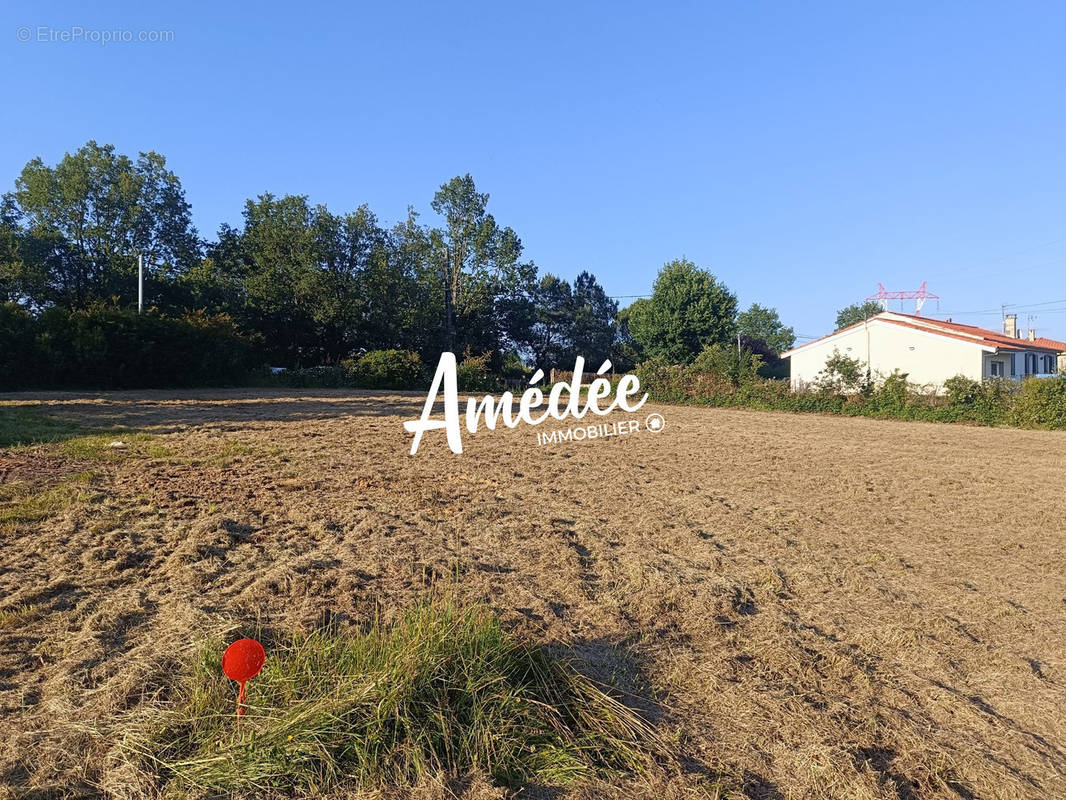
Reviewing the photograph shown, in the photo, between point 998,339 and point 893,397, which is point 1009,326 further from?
point 893,397

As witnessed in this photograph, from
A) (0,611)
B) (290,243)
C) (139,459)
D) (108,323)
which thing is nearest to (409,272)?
(290,243)

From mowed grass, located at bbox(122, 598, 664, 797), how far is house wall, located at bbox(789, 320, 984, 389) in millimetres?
27708

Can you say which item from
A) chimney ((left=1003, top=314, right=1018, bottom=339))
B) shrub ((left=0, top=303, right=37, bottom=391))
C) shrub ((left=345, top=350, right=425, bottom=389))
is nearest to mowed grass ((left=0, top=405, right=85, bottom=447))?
shrub ((left=0, top=303, right=37, bottom=391))

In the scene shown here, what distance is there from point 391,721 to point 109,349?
24.3 meters

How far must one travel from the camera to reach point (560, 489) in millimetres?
7891

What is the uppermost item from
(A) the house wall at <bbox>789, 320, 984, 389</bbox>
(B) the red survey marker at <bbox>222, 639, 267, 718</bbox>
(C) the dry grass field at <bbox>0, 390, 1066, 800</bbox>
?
(A) the house wall at <bbox>789, 320, 984, 389</bbox>

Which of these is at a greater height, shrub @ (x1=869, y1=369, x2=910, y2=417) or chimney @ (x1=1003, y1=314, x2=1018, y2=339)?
chimney @ (x1=1003, y1=314, x2=1018, y2=339)

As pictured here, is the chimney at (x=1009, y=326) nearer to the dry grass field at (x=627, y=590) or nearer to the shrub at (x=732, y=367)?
the shrub at (x=732, y=367)

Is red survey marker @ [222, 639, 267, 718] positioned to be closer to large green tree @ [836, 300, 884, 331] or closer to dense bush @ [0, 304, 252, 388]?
dense bush @ [0, 304, 252, 388]

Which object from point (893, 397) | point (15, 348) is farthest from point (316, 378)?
point (893, 397)

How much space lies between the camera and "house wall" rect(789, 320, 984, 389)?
30.3 metres

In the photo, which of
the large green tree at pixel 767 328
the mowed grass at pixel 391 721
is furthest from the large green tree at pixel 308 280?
the large green tree at pixel 767 328

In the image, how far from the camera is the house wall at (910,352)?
3030cm

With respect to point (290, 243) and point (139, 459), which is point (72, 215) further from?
point (139, 459)
